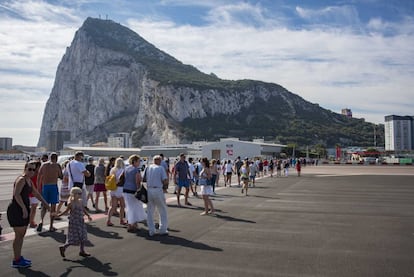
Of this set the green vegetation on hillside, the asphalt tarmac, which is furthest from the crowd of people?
the green vegetation on hillside

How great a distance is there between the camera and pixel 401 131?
179 m

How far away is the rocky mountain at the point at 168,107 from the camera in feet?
506

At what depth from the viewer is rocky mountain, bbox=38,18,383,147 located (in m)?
154

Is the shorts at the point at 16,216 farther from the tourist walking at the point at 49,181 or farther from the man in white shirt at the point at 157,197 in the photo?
the tourist walking at the point at 49,181

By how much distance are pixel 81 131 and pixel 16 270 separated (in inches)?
7453

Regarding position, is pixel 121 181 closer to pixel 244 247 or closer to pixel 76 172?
pixel 76 172

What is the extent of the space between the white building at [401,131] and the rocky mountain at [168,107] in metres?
10.6

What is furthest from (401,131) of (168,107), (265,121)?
(168,107)

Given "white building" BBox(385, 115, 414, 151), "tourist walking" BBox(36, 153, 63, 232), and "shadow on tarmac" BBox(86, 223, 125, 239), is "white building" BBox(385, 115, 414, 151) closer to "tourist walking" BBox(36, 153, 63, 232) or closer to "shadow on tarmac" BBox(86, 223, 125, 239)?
"shadow on tarmac" BBox(86, 223, 125, 239)

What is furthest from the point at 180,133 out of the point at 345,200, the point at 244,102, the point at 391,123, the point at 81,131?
the point at 345,200

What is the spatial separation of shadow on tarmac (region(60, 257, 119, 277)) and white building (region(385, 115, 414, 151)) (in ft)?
624

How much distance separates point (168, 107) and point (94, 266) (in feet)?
491

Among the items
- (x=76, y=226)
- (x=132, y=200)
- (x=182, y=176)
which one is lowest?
(x=76, y=226)

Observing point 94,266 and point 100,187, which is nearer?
point 94,266
